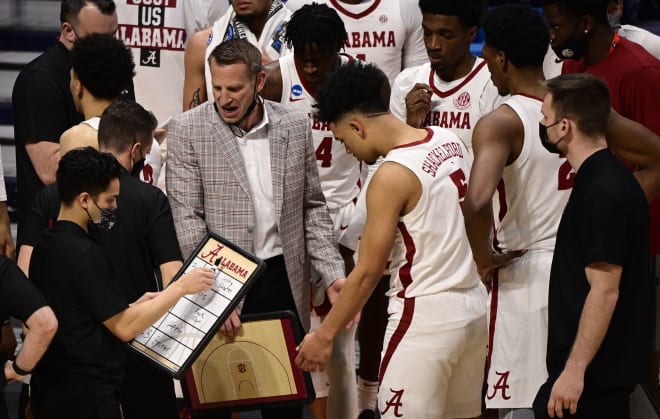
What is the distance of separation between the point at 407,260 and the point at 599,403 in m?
0.89

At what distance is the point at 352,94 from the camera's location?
435cm

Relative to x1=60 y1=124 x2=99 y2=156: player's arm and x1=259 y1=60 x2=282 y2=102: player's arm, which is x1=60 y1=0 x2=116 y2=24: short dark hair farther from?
x1=60 y1=124 x2=99 y2=156: player's arm

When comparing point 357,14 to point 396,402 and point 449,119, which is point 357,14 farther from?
point 396,402

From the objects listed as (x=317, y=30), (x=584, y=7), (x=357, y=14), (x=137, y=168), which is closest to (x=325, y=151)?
(x=317, y=30)

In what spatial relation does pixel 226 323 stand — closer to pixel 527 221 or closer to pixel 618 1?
pixel 527 221

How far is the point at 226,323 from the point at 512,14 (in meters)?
1.69

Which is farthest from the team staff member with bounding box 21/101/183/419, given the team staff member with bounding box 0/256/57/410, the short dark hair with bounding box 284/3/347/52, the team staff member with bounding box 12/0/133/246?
the short dark hair with bounding box 284/3/347/52

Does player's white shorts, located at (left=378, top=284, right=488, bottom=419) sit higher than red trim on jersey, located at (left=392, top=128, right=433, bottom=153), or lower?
lower

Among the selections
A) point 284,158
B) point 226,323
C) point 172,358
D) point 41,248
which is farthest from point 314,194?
point 41,248

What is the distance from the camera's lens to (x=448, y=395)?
4508 millimetres

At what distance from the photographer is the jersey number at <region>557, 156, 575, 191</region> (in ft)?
15.3

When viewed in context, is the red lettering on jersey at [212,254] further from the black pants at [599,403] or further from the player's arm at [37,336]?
the black pants at [599,403]

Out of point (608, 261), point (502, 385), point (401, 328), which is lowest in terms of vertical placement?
point (502, 385)

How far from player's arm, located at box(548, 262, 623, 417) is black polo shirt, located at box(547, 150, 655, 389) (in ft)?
0.15
